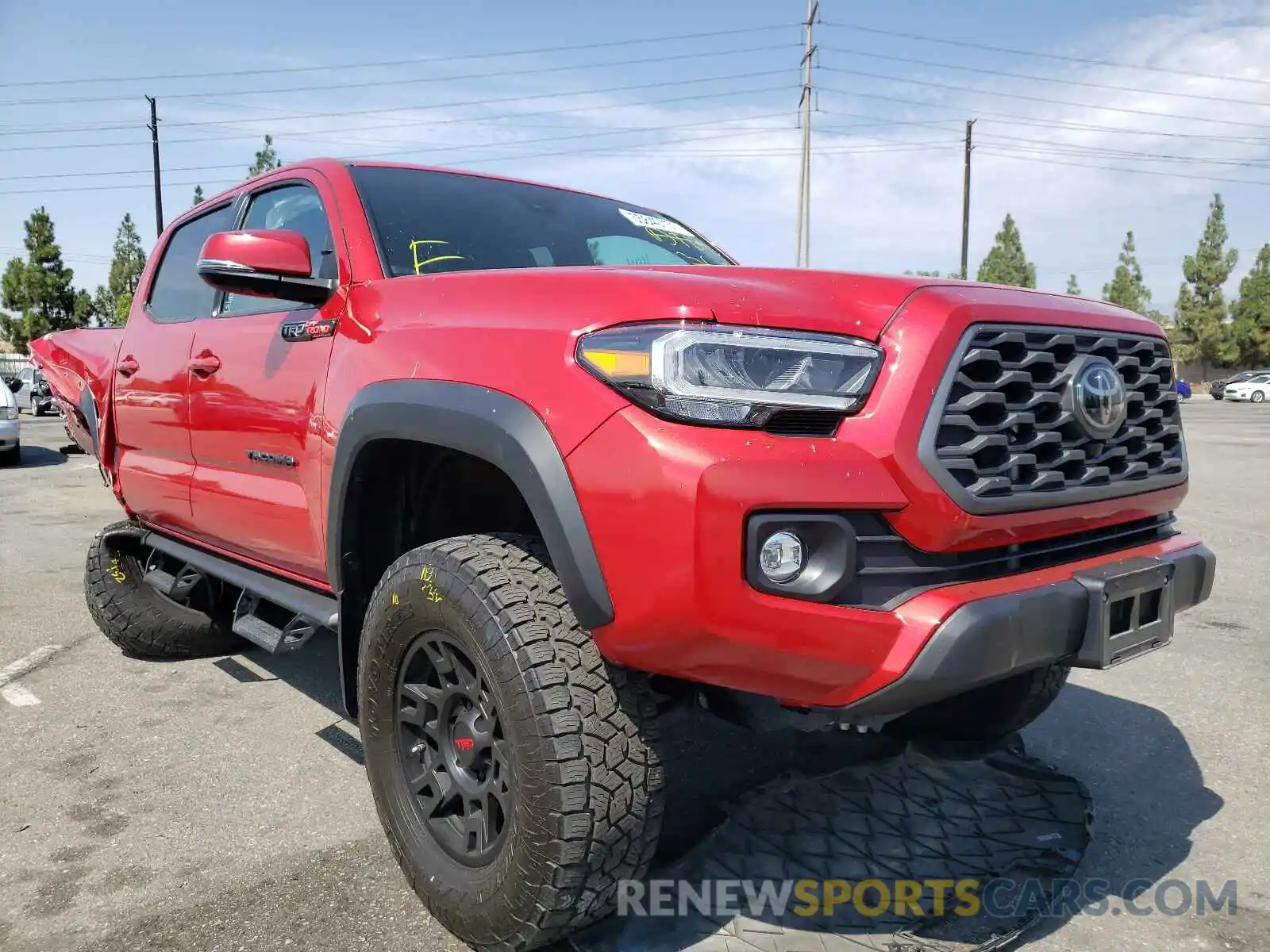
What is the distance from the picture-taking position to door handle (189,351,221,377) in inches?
127

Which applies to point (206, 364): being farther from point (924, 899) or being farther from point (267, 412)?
point (924, 899)

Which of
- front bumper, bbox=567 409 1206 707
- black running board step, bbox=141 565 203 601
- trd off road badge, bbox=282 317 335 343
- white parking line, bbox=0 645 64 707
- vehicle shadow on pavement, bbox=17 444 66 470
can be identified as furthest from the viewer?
vehicle shadow on pavement, bbox=17 444 66 470

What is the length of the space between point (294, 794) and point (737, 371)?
6.96ft

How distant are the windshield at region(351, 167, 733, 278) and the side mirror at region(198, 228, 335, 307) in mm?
230

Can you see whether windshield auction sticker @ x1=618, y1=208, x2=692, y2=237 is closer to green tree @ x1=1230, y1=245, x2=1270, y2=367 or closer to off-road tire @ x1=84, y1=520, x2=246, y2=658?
→ off-road tire @ x1=84, y1=520, x2=246, y2=658

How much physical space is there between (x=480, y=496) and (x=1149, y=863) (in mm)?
2064

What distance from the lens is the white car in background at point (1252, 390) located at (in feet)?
137

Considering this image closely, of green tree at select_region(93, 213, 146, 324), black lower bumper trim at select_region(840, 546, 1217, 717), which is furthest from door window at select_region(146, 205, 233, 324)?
green tree at select_region(93, 213, 146, 324)

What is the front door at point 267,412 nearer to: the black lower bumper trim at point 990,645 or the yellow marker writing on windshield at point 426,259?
the yellow marker writing on windshield at point 426,259

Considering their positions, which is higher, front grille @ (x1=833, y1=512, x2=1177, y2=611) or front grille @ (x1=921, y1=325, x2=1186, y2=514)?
front grille @ (x1=921, y1=325, x2=1186, y2=514)

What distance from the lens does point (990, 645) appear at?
170 centimetres

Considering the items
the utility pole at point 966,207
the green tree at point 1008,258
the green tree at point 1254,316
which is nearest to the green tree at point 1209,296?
the green tree at point 1254,316

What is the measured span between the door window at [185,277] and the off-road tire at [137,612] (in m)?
1.02

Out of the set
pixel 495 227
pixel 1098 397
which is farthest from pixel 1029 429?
pixel 495 227
